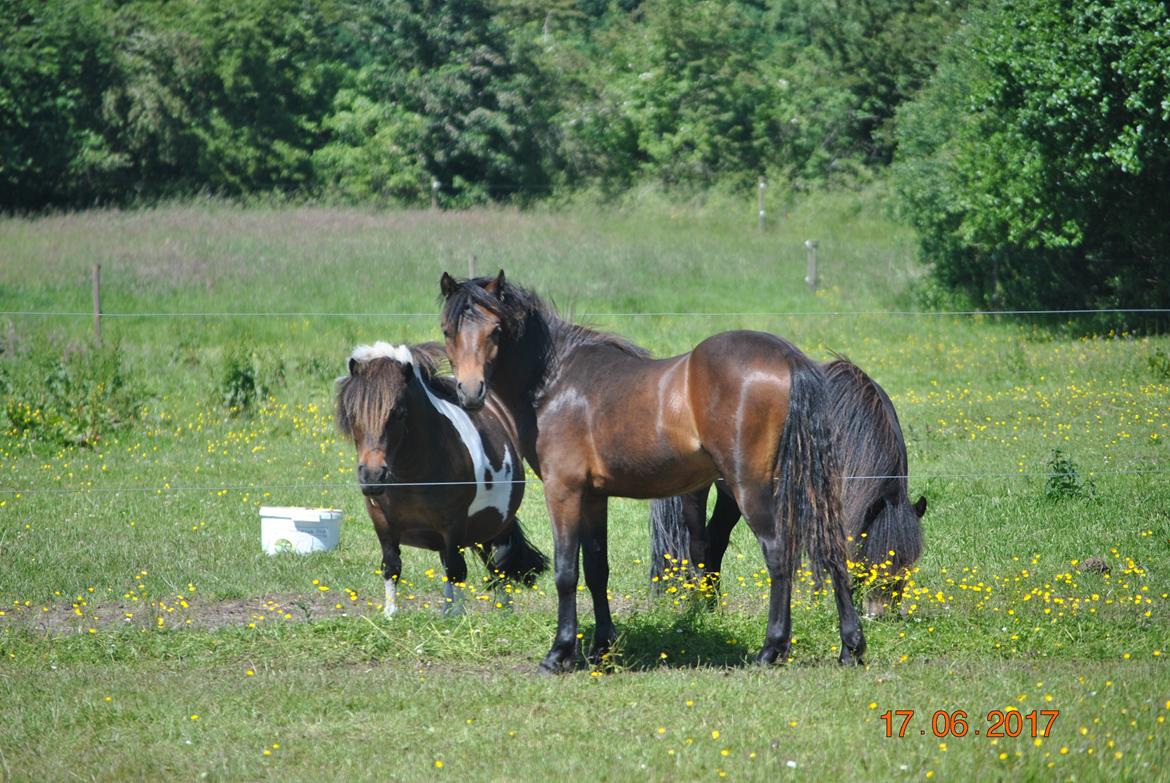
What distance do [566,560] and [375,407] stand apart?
167cm

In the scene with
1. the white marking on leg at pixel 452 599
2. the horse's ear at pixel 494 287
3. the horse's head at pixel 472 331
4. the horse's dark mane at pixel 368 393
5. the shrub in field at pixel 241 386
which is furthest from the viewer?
the shrub in field at pixel 241 386

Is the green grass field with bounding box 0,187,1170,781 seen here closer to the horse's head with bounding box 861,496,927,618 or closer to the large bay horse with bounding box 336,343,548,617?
the horse's head with bounding box 861,496,927,618

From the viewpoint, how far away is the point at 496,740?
553 cm

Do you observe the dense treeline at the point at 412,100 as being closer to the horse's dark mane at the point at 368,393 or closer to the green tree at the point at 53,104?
the green tree at the point at 53,104

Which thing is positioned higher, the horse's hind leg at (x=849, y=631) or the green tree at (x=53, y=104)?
the green tree at (x=53, y=104)

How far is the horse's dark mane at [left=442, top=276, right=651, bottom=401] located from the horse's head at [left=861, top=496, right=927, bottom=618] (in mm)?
1842

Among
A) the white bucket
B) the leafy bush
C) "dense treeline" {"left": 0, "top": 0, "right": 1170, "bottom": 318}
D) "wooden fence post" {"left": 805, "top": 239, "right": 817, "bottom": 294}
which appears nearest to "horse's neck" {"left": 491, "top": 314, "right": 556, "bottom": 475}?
the white bucket

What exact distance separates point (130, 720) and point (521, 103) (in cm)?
3202

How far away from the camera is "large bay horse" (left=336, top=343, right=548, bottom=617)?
305 inches

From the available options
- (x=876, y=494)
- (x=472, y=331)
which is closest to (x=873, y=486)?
(x=876, y=494)

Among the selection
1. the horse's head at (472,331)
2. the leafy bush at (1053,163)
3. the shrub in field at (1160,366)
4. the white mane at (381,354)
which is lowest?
the shrub in field at (1160,366)

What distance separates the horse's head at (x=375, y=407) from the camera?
761cm

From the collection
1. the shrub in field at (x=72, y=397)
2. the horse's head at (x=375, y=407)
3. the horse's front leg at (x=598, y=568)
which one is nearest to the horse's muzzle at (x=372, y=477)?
the horse's head at (x=375, y=407)

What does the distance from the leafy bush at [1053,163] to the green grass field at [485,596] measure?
1.63 meters
